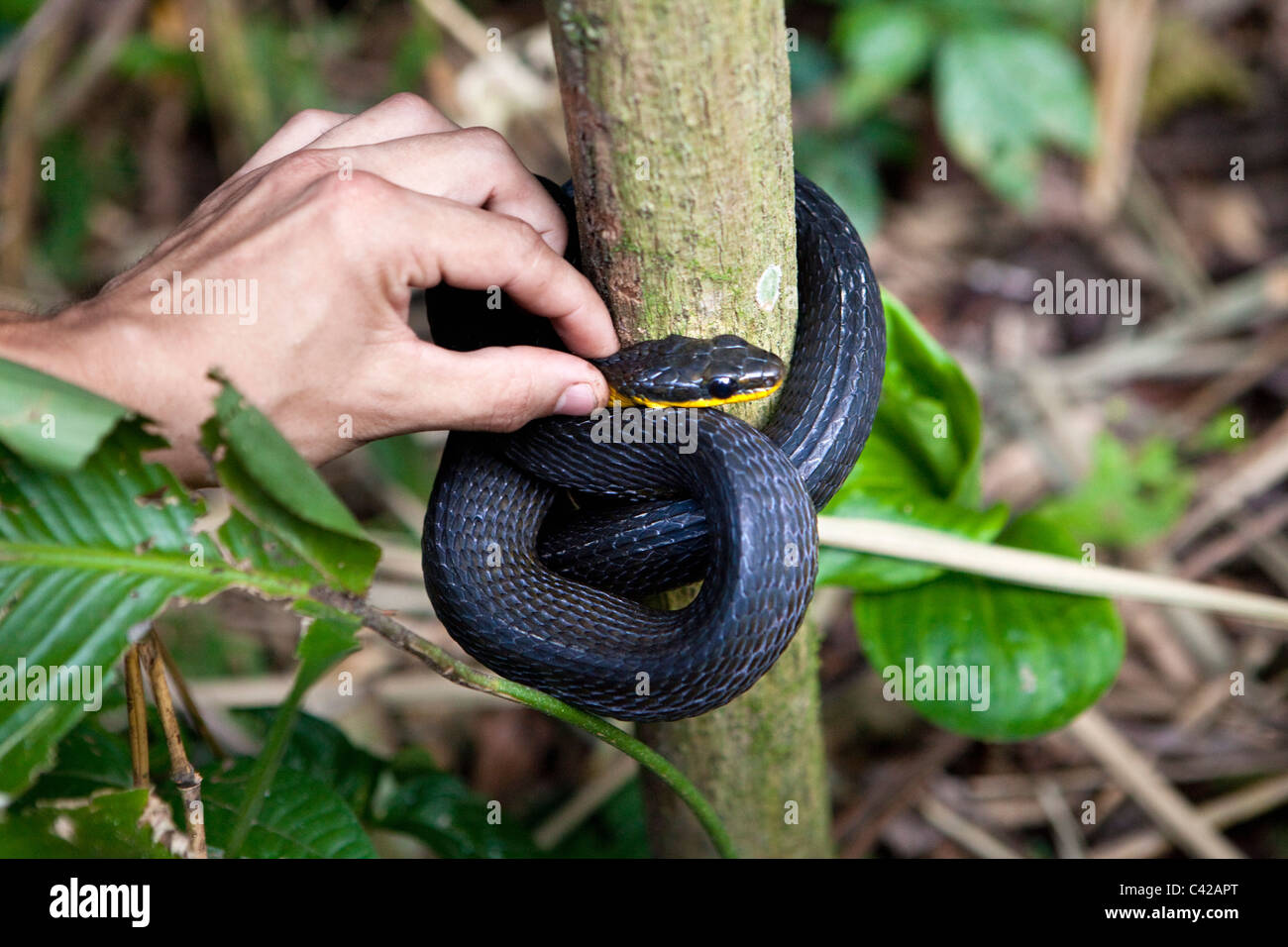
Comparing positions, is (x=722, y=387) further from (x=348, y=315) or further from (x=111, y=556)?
(x=111, y=556)

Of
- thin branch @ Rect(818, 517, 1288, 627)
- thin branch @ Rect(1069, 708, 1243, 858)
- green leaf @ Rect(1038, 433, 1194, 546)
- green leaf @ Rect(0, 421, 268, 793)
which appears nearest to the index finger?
green leaf @ Rect(0, 421, 268, 793)

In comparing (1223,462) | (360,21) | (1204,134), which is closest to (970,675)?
(1223,462)

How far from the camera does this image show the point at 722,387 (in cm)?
213

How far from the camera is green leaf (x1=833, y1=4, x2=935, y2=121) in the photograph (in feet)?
15.8

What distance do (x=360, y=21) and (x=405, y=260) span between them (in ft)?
17.7

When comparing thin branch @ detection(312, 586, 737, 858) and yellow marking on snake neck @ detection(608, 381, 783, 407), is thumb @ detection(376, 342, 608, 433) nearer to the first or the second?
yellow marking on snake neck @ detection(608, 381, 783, 407)

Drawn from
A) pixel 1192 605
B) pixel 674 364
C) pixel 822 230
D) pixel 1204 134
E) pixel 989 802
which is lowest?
pixel 989 802

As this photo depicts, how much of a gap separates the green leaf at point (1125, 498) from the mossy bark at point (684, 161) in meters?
2.37

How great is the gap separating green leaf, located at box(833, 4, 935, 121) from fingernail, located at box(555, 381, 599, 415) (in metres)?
3.52

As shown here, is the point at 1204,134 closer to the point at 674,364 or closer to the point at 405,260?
the point at 674,364

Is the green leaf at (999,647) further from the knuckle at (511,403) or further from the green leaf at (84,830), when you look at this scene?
the green leaf at (84,830)

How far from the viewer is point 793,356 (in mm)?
2258

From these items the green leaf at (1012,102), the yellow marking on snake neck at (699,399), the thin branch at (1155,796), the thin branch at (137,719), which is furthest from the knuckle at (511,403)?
the green leaf at (1012,102)

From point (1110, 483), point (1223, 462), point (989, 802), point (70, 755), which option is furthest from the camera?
point (1223, 462)
